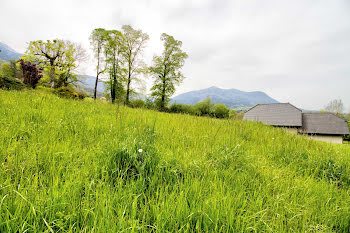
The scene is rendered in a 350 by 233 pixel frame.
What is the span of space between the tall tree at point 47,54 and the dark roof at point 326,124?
6638cm

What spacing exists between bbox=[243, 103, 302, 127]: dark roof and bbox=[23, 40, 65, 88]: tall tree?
53.0m

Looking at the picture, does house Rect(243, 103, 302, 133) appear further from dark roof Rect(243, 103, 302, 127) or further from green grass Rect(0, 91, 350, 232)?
green grass Rect(0, 91, 350, 232)

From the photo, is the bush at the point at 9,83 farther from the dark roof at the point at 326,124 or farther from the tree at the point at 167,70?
the dark roof at the point at 326,124

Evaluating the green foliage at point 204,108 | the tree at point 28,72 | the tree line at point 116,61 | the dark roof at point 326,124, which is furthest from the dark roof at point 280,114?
the tree at point 28,72

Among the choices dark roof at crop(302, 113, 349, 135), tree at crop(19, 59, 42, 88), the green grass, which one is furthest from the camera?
dark roof at crop(302, 113, 349, 135)

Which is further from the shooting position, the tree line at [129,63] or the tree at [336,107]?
the tree at [336,107]

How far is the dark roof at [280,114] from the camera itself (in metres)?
41.5

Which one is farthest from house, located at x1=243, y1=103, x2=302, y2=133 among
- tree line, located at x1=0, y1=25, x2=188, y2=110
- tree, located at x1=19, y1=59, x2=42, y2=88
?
tree, located at x1=19, y1=59, x2=42, y2=88

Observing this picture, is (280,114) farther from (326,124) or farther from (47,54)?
(47,54)

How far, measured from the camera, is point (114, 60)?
29.8 metres

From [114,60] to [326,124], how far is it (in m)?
63.5

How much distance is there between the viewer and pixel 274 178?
75.1 inches

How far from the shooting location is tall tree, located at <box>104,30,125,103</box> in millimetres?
29203

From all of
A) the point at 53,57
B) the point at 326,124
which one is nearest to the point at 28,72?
the point at 53,57
